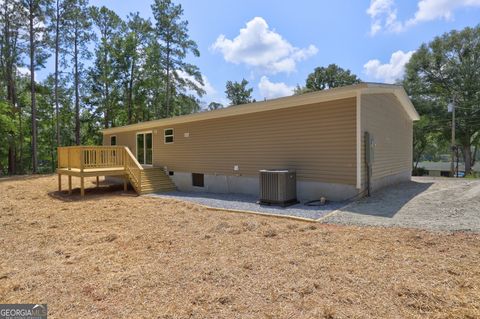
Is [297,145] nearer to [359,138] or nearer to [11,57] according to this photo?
[359,138]

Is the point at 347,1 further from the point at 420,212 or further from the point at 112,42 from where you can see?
the point at 112,42

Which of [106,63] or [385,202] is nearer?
[385,202]

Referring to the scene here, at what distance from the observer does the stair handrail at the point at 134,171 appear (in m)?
10.5

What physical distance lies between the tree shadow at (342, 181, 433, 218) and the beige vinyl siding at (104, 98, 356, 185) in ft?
2.34

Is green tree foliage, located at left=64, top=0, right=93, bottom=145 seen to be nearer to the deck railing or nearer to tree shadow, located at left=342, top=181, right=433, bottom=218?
the deck railing

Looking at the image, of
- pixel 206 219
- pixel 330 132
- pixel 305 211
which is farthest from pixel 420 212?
pixel 206 219

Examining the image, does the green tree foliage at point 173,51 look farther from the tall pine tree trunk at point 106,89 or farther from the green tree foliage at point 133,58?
the tall pine tree trunk at point 106,89

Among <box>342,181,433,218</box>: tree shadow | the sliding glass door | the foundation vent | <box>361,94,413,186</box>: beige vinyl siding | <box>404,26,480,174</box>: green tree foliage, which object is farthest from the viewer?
<box>404,26,480,174</box>: green tree foliage

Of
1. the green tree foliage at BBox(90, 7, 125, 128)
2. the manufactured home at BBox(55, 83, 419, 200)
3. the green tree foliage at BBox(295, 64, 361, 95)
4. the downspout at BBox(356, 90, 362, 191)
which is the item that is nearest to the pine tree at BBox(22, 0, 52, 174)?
the green tree foliage at BBox(90, 7, 125, 128)

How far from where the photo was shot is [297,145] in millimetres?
7988

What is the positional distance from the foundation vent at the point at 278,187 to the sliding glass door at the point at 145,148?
26.1 feet

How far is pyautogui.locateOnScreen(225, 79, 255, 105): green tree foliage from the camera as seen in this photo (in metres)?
35.9

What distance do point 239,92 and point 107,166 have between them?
27.2m

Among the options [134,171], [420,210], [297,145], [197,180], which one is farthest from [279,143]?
[134,171]
